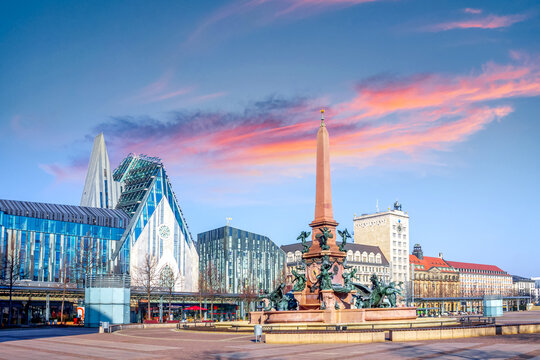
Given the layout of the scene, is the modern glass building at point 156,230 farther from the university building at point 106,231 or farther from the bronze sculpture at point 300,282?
the bronze sculpture at point 300,282

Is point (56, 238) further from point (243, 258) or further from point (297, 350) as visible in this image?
point (297, 350)

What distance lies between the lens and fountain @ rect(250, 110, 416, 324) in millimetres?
40656

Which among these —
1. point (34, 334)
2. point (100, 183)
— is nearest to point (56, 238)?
point (100, 183)

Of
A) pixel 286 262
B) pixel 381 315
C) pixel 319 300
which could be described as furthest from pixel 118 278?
pixel 286 262

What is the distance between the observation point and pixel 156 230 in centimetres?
14462

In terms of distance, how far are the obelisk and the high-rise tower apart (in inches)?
4667

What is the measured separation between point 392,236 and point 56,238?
9460cm

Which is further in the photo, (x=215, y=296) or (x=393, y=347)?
(x=215, y=296)

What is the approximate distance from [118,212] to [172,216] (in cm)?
1313

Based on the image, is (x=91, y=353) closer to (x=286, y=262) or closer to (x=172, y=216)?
(x=172, y=216)

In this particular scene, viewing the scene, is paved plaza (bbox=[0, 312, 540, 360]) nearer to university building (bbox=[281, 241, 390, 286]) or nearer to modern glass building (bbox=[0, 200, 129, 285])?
modern glass building (bbox=[0, 200, 129, 285])

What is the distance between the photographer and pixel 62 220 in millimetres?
130625

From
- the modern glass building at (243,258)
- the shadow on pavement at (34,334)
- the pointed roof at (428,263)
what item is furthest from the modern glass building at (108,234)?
the pointed roof at (428,263)

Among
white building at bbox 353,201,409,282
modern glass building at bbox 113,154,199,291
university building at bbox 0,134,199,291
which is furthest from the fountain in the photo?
white building at bbox 353,201,409,282
